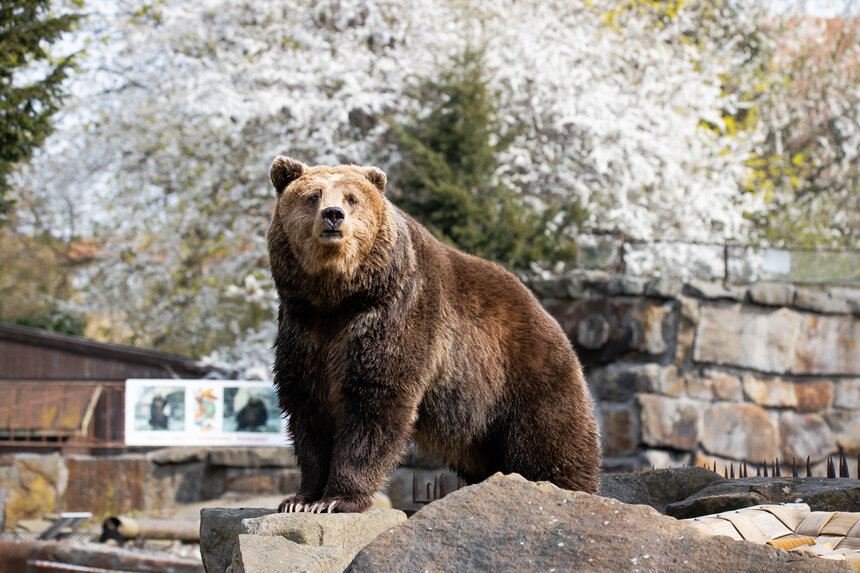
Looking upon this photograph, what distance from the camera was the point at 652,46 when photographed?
14344 mm

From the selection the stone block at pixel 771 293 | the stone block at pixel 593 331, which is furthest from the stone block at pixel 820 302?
the stone block at pixel 593 331

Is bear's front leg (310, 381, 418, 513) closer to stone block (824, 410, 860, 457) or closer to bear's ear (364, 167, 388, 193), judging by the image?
bear's ear (364, 167, 388, 193)

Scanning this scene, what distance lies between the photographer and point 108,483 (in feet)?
39.4

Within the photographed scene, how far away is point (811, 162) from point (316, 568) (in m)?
14.6

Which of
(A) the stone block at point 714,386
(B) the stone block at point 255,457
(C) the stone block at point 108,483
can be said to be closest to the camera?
(A) the stone block at point 714,386

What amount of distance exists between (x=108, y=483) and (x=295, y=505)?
353 inches

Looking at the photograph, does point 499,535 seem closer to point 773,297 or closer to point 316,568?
point 316,568

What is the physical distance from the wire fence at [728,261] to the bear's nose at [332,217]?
294 inches

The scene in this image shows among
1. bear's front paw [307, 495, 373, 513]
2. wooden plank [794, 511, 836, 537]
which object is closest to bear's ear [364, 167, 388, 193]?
bear's front paw [307, 495, 373, 513]

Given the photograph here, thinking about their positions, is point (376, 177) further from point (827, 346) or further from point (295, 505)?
point (827, 346)

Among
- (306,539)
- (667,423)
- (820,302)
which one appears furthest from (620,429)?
(306,539)

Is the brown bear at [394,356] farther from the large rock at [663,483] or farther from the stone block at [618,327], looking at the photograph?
the stone block at [618,327]

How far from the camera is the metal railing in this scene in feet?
40.6

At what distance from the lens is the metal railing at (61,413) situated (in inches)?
487
